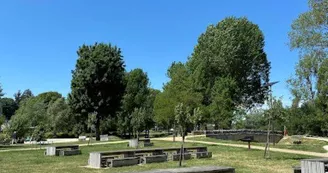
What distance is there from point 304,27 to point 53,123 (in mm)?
46340

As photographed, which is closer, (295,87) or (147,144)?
(147,144)

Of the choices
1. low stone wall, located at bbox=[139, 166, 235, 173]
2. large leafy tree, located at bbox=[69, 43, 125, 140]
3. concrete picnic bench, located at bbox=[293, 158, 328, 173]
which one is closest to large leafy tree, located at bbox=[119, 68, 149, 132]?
large leafy tree, located at bbox=[69, 43, 125, 140]

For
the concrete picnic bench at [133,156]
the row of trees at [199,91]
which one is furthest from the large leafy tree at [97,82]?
the concrete picnic bench at [133,156]

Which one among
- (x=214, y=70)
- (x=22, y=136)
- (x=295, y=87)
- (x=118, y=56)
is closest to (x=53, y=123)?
(x=22, y=136)

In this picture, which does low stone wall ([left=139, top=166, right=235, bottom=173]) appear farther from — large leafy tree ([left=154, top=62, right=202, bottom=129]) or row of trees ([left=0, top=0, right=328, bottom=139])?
large leafy tree ([left=154, top=62, right=202, bottom=129])

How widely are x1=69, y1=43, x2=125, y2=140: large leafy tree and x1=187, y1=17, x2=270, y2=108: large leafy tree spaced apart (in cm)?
1333

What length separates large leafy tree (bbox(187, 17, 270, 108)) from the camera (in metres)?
52.2

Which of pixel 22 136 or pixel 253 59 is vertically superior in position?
pixel 253 59

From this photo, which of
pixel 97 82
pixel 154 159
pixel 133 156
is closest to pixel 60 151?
pixel 133 156

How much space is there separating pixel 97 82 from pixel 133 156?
24775 millimetres

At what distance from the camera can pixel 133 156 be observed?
17484mm

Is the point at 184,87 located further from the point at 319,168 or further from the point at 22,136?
the point at 319,168

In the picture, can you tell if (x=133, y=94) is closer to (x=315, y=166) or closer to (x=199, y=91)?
(x=199, y=91)

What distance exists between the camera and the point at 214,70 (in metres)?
54.7
